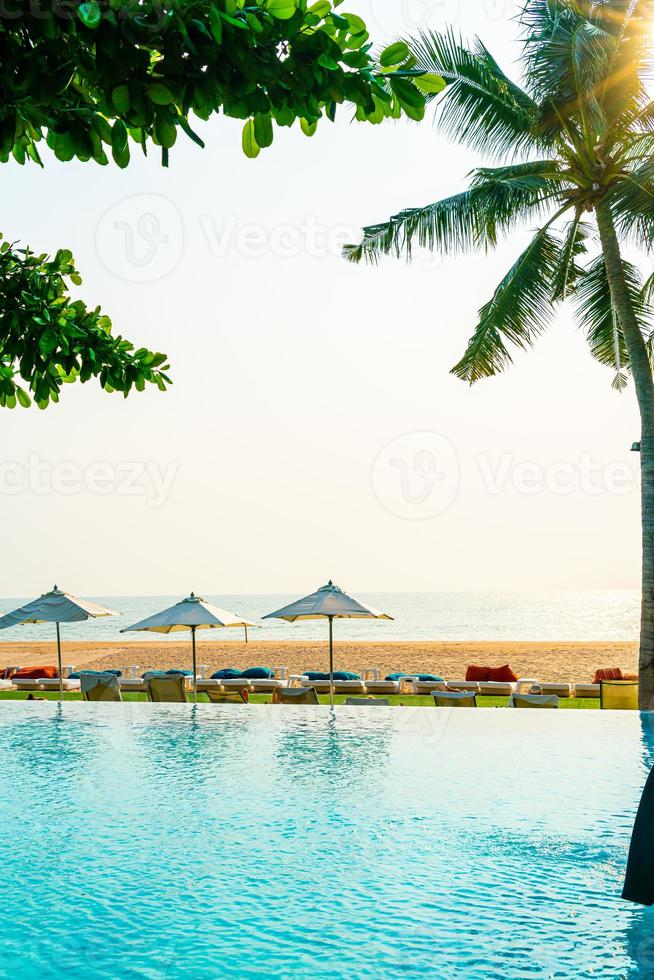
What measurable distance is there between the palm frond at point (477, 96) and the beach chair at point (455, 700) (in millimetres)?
9505

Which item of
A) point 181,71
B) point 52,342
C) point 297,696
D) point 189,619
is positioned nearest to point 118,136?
point 181,71

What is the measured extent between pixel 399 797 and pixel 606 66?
1097 centimetres

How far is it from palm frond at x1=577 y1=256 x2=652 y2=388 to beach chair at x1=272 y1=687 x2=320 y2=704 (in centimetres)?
846

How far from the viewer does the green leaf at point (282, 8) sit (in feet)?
8.75

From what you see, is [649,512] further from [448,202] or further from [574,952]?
[574,952]

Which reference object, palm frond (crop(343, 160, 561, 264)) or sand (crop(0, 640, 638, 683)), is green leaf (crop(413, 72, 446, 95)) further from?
sand (crop(0, 640, 638, 683))

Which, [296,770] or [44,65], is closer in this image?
[44,65]

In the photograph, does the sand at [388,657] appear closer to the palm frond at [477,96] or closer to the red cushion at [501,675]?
the red cushion at [501,675]

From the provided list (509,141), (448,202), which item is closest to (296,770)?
(448,202)

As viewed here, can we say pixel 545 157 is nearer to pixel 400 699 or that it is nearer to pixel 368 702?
pixel 368 702

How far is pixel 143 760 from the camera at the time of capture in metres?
10.4

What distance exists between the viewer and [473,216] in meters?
14.8

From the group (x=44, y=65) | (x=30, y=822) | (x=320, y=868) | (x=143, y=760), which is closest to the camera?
(x=44, y=65)

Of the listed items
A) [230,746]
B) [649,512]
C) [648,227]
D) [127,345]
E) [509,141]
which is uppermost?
[509,141]
